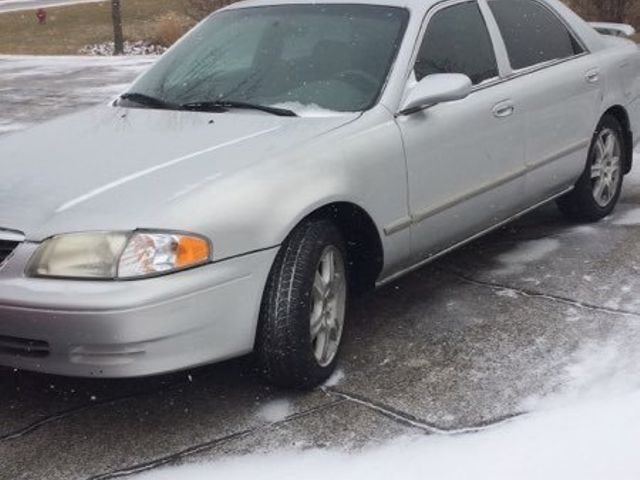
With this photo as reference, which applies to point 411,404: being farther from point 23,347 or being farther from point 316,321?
point 23,347

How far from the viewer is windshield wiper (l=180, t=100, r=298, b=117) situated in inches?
158

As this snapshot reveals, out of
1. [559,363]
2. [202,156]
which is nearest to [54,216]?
[202,156]

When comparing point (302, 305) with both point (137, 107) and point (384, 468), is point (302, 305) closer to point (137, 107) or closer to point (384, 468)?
point (384, 468)

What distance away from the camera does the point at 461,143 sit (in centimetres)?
438

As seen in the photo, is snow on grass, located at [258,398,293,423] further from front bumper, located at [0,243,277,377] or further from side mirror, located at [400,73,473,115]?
side mirror, located at [400,73,473,115]

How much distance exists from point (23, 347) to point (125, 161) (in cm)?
80

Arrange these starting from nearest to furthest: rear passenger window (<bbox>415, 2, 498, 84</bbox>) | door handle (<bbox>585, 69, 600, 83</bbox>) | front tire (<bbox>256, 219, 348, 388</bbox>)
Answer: front tire (<bbox>256, 219, 348, 388</bbox>), rear passenger window (<bbox>415, 2, 498, 84</bbox>), door handle (<bbox>585, 69, 600, 83</bbox>)

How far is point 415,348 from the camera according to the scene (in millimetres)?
4020

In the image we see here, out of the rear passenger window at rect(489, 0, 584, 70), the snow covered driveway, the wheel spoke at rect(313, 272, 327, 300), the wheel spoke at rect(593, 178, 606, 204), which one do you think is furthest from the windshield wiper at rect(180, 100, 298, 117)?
the wheel spoke at rect(593, 178, 606, 204)

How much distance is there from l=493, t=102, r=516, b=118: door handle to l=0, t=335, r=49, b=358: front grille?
2487mm

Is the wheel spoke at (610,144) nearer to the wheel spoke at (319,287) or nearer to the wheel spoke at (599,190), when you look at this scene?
the wheel spoke at (599,190)

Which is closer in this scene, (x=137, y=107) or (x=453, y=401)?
(x=453, y=401)

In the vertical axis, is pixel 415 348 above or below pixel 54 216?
below

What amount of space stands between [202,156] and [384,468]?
1.32m
